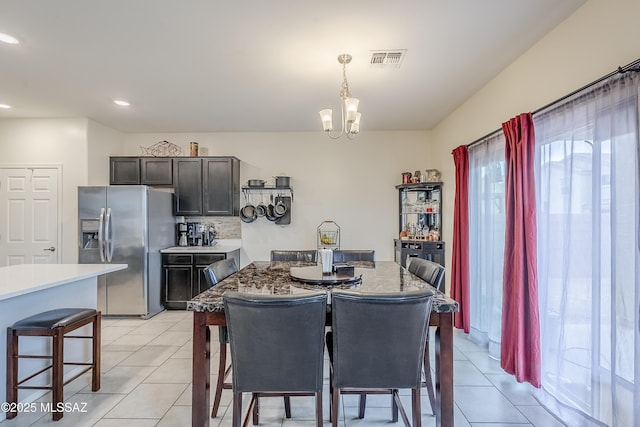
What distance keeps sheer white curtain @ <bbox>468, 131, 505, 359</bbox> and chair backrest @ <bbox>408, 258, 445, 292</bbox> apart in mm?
1013

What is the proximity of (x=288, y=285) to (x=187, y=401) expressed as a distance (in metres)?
1.22

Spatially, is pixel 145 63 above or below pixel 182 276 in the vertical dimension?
above

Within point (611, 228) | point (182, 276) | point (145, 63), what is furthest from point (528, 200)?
point (182, 276)

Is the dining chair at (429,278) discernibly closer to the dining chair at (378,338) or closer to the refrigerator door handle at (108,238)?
the dining chair at (378,338)

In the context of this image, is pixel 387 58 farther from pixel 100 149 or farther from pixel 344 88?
pixel 100 149

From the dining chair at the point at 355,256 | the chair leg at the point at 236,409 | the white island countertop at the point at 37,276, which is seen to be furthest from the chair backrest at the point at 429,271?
the white island countertop at the point at 37,276

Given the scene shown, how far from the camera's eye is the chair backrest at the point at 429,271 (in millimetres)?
2328

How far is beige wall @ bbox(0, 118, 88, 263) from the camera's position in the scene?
4613 mm

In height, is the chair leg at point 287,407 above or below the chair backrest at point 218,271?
below

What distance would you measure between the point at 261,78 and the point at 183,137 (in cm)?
266

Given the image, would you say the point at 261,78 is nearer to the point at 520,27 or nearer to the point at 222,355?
the point at 520,27

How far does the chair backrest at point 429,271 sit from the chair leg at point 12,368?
2760 mm

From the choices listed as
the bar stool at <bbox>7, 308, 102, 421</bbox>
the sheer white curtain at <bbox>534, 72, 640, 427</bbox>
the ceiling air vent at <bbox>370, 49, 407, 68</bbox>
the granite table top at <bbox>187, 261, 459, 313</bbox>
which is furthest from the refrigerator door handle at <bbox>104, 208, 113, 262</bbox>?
the sheer white curtain at <bbox>534, 72, 640, 427</bbox>

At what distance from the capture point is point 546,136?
2.50 m
